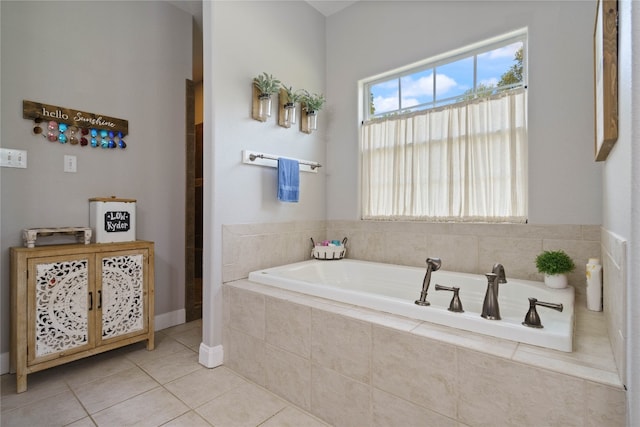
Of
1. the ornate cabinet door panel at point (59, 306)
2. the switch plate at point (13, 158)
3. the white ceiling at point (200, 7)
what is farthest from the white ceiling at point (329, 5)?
the ornate cabinet door panel at point (59, 306)

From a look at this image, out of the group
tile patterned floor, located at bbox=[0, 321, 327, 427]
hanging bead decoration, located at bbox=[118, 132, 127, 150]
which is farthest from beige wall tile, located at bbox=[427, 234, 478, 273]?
hanging bead decoration, located at bbox=[118, 132, 127, 150]

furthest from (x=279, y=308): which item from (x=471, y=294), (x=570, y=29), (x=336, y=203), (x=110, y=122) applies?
(x=570, y=29)

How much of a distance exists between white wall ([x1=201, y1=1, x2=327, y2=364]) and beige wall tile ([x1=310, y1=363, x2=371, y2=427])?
88 centimetres

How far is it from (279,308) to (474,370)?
1017 millimetres

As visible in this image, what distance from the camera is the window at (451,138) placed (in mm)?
2164

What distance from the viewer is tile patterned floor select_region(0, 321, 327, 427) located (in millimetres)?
1581

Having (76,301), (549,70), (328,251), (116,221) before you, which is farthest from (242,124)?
(549,70)

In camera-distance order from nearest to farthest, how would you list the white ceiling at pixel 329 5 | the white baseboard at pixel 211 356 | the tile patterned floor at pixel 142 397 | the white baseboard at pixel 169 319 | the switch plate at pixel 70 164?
the tile patterned floor at pixel 142 397 < the white baseboard at pixel 211 356 < the switch plate at pixel 70 164 < the white baseboard at pixel 169 319 < the white ceiling at pixel 329 5

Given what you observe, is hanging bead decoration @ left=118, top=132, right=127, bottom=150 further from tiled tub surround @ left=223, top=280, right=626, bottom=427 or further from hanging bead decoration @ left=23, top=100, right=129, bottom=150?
tiled tub surround @ left=223, top=280, right=626, bottom=427

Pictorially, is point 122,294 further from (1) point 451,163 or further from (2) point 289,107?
(1) point 451,163

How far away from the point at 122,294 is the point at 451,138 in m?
2.61

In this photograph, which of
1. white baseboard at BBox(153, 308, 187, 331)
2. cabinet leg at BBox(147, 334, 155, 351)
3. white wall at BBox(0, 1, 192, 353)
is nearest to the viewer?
white wall at BBox(0, 1, 192, 353)

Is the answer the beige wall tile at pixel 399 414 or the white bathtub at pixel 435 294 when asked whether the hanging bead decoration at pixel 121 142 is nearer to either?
the white bathtub at pixel 435 294

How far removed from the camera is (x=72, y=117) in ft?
7.34
